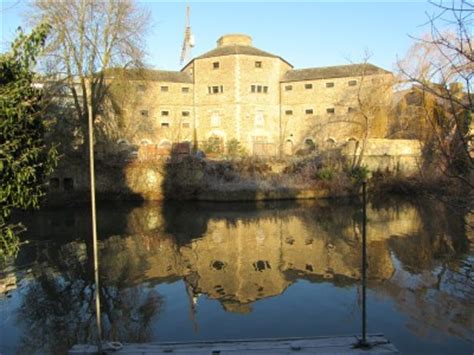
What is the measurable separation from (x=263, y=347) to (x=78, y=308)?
3.89m

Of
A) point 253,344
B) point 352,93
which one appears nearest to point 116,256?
point 253,344

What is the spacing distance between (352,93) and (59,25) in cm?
2372

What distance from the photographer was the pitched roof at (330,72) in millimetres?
32375

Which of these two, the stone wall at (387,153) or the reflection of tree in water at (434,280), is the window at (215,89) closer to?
the stone wall at (387,153)

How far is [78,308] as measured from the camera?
646cm

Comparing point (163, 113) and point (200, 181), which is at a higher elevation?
point (163, 113)

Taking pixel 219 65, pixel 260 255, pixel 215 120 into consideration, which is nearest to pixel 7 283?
pixel 260 255

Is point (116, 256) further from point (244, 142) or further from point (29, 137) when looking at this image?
point (244, 142)

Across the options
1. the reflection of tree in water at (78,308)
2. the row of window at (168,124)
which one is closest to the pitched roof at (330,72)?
the row of window at (168,124)

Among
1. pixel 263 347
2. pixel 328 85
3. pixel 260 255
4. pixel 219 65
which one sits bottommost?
pixel 260 255

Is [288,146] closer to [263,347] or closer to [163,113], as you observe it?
[163,113]

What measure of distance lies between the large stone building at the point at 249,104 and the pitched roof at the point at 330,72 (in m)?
0.08

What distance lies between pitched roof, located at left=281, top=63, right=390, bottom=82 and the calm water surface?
21.6 m

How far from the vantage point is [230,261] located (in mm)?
9406
